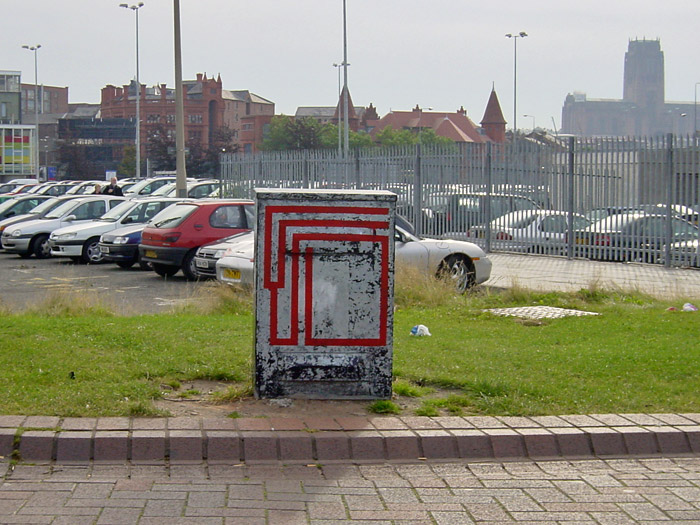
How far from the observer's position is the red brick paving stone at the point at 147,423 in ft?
19.5

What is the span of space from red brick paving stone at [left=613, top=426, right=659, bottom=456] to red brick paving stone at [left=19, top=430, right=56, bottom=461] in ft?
11.4

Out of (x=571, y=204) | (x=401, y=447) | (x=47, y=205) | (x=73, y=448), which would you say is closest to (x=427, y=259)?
(x=571, y=204)

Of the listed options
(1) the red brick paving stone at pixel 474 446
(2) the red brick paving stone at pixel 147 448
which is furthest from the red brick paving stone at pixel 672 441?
(2) the red brick paving stone at pixel 147 448

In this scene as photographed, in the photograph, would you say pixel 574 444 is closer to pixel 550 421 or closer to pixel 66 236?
pixel 550 421

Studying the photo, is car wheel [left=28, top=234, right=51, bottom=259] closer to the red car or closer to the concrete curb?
the red car

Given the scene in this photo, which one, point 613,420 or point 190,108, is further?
point 190,108

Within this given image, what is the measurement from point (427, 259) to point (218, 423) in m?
9.91

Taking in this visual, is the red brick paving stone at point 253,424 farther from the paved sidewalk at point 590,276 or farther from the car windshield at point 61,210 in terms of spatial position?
the car windshield at point 61,210

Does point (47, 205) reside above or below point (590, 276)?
above

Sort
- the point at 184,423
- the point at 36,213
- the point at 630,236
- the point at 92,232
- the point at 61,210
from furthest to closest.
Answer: the point at 36,213
the point at 61,210
the point at 92,232
the point at 630,236
the point at 184,423

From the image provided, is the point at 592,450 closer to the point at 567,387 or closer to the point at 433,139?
the point at 567,387

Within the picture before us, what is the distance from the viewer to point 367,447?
5875 mm

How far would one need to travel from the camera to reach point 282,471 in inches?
222

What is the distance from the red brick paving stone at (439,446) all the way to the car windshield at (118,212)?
720 inches
